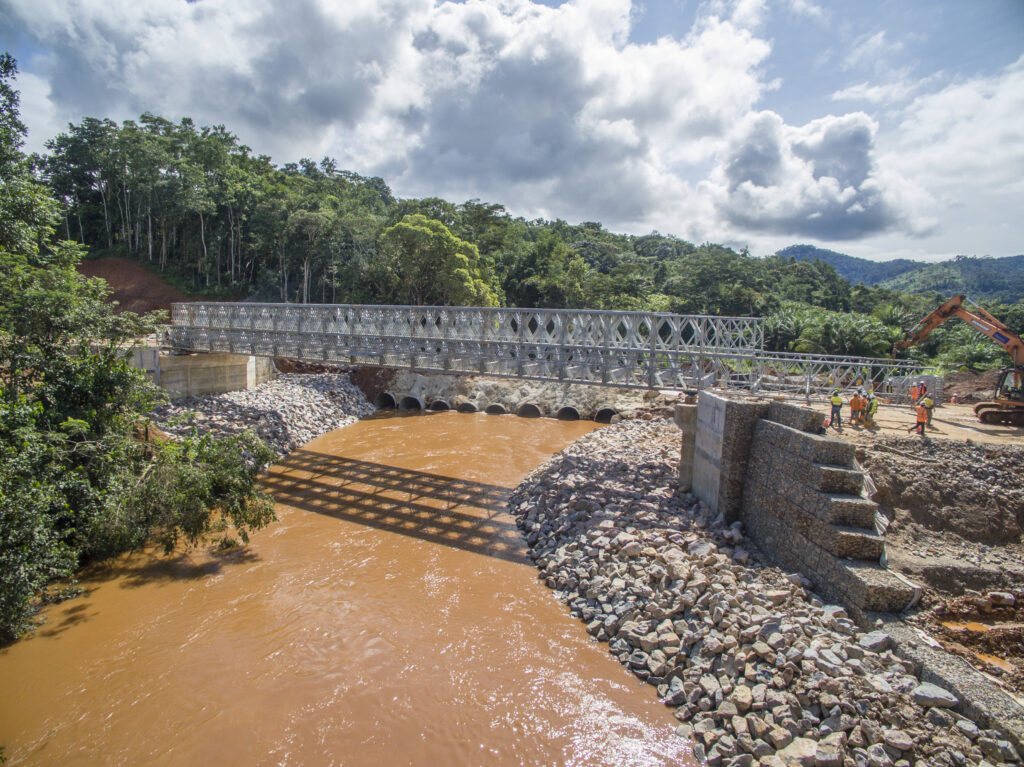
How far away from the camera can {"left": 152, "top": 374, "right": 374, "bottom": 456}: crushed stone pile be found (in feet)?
76.0

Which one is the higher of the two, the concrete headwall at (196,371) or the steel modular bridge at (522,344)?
the steel modular bridge at (522,344)

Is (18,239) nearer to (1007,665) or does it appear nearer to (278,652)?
(278,652)

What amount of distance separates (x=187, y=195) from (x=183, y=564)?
131 feet

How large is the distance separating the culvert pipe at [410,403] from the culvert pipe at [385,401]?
397mm

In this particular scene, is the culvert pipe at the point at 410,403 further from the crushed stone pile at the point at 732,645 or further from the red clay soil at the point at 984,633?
the red clay soil at the point at 984,633

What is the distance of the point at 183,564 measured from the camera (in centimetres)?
1339

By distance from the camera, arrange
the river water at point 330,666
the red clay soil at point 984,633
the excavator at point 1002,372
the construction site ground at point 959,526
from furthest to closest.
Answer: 1. the excavator at point 1002,372
2. the construction site ground at point 959,526
3. the river water at point 330,666
4. the red clay soil at point 984,633

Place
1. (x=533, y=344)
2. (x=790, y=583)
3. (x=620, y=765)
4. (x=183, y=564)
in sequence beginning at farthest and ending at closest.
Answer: (x=533, y=344), (x=183, y=564), (x=790, y=583), (x=620, y=765)

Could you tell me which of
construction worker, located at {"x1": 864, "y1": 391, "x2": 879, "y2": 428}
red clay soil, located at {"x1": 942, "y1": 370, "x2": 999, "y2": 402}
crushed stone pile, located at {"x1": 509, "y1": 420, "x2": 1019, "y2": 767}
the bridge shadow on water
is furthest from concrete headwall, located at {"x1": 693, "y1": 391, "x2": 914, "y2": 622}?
red clay soil, located at {"x1": 942, "y1": 370, "x2": 999, "y2": 402}

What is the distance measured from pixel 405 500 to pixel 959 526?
1592 centimetres

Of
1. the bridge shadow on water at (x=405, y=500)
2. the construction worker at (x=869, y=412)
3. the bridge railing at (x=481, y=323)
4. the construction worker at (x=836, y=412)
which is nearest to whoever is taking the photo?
the bridge shadow on water at (x=405, y=500)

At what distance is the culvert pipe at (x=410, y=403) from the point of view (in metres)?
32.4

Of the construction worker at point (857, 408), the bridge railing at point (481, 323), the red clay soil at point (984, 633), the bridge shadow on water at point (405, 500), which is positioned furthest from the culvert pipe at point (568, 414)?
the red clay soil at point (984, 633)

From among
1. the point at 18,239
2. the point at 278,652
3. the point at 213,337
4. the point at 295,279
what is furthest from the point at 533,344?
the point at 295,279
